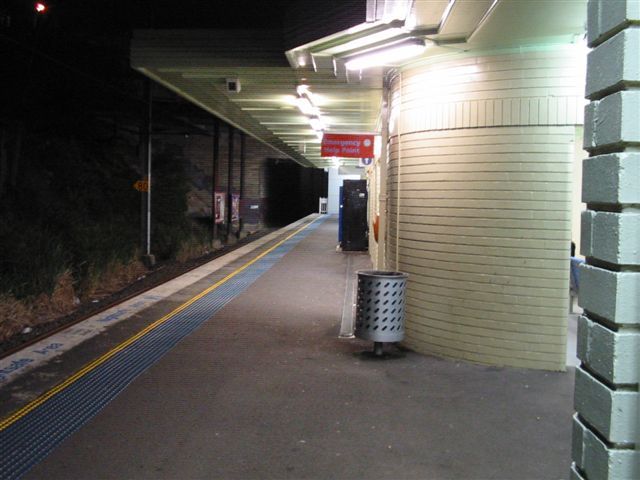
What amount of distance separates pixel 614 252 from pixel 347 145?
8391 mm

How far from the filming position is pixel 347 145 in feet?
34.1

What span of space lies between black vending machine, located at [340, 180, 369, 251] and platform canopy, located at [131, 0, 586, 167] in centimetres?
202

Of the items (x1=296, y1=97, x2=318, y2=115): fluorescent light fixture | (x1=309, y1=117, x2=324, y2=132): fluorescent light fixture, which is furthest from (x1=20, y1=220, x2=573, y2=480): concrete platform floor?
(x1=309, y1=117, x2=324, y2=132): fluorescent light fixture

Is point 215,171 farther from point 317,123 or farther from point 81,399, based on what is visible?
point 81,399

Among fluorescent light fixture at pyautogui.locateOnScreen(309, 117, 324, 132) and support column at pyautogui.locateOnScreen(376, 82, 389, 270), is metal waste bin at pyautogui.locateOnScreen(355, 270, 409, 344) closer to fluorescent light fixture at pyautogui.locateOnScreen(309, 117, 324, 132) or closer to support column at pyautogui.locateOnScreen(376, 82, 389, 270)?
support column at pyautogui.locateOnScreen(376, 82, 389, 270)

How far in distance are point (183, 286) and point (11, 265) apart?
3.17 metres

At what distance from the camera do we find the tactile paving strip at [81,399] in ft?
14.0

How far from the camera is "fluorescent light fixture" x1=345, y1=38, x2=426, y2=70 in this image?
627 centimetres

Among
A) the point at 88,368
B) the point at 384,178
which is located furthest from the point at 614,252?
the point at 384,178

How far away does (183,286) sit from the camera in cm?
1135

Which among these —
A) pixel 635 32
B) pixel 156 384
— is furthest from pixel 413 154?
pixel 635 32

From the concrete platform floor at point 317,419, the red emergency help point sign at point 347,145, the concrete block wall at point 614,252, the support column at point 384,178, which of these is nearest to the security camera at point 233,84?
the red emergency help point sign at point 347,145

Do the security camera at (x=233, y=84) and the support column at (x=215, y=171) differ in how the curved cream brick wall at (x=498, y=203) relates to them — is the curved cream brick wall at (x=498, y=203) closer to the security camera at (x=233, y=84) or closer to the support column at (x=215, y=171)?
the security camera at (x=233, y=84)

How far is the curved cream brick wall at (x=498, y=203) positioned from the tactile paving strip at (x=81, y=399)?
318cm
